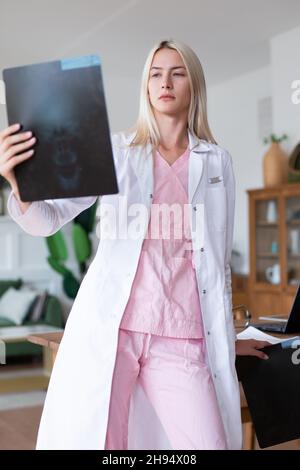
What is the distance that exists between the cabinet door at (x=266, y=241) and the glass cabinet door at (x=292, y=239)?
112mm

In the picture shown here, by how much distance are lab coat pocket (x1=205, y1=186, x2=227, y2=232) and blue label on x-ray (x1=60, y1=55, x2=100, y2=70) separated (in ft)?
1.35

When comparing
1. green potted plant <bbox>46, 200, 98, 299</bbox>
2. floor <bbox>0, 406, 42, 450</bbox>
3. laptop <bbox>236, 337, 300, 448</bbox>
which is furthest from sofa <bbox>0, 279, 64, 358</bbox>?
laptop <bbox>236, 337, 300, 448</bbox>

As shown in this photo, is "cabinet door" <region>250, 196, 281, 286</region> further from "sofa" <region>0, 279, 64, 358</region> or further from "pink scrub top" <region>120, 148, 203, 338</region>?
"pink scrub top" <region>120, 148, 203, 338</region>

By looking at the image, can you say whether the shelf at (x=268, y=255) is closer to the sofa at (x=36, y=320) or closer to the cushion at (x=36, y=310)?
the sofa at (x=36, y=320)

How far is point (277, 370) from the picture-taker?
1.76 meters

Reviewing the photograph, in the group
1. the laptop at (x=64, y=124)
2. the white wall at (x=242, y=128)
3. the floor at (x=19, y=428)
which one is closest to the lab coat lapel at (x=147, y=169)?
the laptop at (x=64, y=124)

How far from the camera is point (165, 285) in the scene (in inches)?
51.0

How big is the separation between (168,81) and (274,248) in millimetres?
4298

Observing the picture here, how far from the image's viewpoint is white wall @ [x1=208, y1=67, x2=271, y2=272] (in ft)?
19.7

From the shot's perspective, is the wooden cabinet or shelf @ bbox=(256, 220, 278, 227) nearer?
the wooden cabinet

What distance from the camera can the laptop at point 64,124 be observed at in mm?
1079

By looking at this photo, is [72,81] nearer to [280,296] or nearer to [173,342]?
[173,342]
